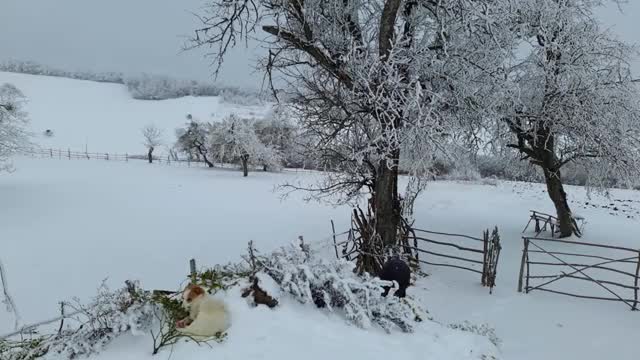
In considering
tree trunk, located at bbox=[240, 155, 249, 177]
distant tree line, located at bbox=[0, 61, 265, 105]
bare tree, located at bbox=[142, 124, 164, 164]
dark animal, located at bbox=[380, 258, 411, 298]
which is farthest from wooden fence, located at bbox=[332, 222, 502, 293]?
distant tree line, located at bbox=[0, 61, 265, 105]

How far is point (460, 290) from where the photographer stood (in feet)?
27.8

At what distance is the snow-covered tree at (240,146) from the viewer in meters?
37.2

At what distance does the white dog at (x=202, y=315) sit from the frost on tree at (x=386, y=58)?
4.05 metres

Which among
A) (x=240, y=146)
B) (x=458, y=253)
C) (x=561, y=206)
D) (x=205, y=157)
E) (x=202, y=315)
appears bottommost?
(x=458, y=253)

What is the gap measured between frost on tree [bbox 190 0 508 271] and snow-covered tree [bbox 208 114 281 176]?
2801 centimetres

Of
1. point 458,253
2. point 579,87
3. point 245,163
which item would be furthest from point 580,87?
point 245,163

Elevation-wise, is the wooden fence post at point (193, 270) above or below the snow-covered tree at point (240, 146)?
below

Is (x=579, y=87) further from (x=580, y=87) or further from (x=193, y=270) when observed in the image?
(x=193, y=270)

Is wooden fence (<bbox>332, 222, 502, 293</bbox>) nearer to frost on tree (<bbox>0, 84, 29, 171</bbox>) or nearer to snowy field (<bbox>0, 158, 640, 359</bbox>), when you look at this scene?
snowy field (<bbox>0, 158, 640, 359</bbox>)

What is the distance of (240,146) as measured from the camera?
37.3 meters

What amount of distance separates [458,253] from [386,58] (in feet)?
20.0

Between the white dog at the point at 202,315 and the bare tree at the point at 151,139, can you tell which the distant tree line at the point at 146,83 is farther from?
the white dog at the point at 202,315

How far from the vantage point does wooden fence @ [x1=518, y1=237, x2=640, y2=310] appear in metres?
7.75

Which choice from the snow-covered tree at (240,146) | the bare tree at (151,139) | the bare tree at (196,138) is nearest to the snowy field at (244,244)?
the snow-covered tree at (240,146)
